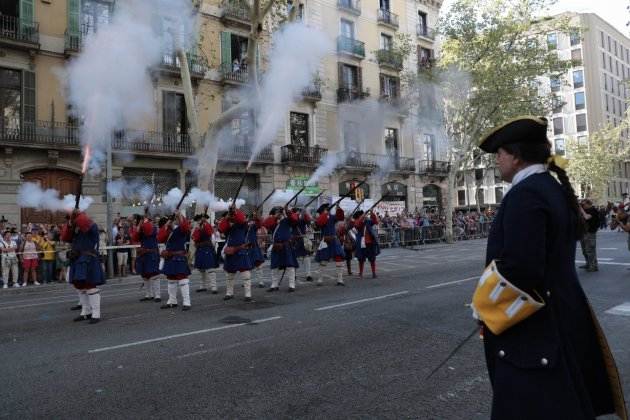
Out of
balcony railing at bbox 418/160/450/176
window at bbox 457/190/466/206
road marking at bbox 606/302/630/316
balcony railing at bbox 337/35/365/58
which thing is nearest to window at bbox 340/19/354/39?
balcony railing at bbox 337/35/365/58

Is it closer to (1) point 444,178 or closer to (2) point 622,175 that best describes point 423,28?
(1) point 444,178

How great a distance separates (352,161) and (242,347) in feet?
75.9

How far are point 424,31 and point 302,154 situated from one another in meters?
14.8

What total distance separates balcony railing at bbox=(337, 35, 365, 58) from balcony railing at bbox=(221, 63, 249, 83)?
7123mm

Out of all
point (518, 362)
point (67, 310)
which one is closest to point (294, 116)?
point (67, 310)

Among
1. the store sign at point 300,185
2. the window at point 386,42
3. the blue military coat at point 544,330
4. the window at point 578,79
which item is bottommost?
the blue military coat at point 544,330

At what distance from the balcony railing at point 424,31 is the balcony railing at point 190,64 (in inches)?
683

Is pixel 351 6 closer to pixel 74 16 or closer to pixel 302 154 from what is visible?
pixel 302 154

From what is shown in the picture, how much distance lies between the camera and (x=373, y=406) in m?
4.02

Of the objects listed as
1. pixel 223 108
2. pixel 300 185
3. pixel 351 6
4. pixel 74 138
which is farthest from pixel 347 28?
pixel 74 138

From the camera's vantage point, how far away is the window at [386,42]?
3171cm

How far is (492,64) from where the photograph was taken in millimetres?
23250

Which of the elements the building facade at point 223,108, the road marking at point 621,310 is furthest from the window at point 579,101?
the road marking at point 621,310

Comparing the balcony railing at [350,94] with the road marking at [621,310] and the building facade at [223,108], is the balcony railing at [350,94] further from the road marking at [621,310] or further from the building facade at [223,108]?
the road marking at [621,310]
